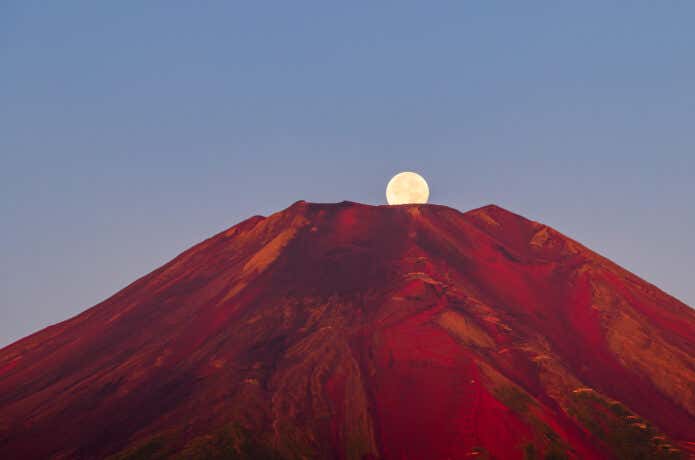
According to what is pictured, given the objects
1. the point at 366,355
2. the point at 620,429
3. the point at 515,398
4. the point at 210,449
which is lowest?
the point at 620,429

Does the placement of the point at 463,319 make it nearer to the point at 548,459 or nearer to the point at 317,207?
the point at 548,459

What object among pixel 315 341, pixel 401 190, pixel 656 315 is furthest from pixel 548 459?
pixel 401 190

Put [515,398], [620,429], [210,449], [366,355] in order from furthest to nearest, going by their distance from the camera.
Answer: [366,355] < [515,398] < [620,429] < [210,449]

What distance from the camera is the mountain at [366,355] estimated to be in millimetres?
61281

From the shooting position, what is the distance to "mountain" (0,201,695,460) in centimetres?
6128

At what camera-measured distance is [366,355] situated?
6975 centimetres

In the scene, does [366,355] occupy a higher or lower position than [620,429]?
higher

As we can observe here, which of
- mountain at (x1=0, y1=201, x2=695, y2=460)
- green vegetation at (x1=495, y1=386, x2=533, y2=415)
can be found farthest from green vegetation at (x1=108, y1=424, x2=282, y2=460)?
green vegetation at (x1=495, y1=386, x2=533, y2=415)

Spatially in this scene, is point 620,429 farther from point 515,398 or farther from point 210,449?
point 210,449

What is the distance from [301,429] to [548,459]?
58.2 ft

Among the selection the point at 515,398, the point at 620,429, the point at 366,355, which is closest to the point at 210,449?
the point at 366,355

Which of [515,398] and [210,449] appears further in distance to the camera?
[515,398]

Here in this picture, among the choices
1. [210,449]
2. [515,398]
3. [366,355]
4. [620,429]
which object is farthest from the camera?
[366,355]

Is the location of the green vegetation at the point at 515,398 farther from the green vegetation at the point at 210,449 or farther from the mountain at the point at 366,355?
the green vegetation at the point at 210,449
